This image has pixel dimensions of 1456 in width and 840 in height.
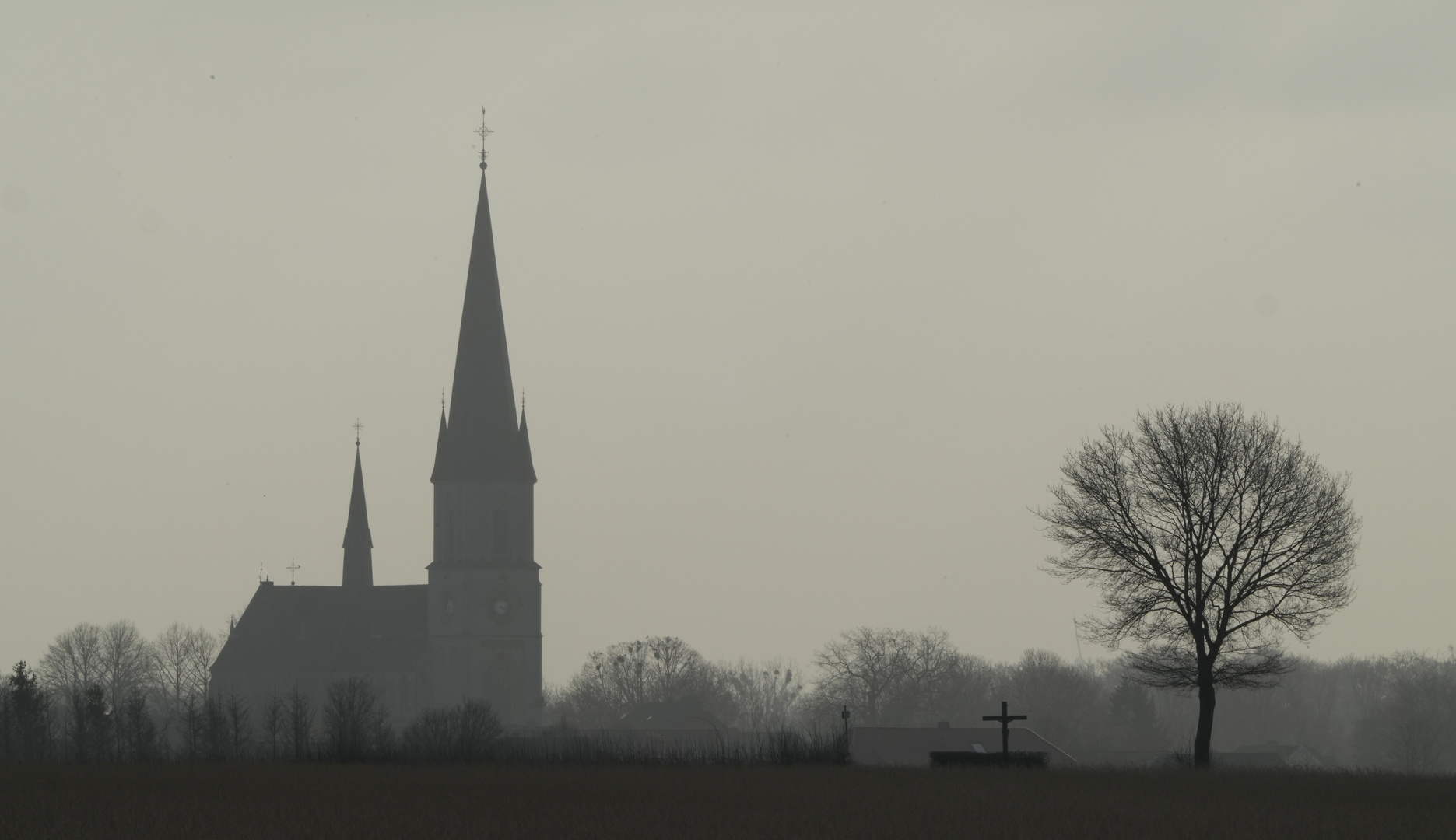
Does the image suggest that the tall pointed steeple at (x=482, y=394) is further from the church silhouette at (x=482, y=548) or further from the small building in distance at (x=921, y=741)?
the small building in distance at (x=921, y=741)

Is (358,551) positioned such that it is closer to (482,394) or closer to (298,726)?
(482,394)

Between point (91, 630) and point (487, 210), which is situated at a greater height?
point (487, 210)

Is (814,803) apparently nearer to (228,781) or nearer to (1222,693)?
(228,781)

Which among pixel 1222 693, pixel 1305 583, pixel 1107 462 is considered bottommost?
pixel 1222 693

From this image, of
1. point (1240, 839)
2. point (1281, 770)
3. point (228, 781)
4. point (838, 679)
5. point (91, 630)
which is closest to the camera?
point (1240, 839)

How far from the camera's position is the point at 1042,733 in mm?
105062

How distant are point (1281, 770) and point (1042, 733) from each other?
243ft

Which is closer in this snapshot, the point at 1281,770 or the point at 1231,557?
the point at 1281,770

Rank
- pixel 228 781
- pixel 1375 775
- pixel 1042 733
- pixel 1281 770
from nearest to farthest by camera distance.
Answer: pixel 228 781
pixel 1375 775
pixel 1281 770
pixel 1042 733

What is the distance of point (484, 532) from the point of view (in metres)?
112

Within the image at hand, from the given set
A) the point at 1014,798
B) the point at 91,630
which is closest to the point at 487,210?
the point at 91,630

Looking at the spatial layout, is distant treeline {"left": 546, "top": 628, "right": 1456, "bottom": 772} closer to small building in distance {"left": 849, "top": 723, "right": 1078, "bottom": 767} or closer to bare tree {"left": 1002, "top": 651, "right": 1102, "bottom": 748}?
bare tree {"left": 1002, "top": 651, "right": 1102, "bottom": 748}

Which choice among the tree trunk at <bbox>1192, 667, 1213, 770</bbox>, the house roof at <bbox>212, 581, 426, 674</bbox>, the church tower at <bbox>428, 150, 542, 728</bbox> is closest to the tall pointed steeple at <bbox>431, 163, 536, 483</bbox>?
the church tower at <bbox>428, 150, 542, 728</bbox>

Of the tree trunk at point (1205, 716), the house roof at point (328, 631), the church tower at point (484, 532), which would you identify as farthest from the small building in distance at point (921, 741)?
the house roof at point (328, 631)
